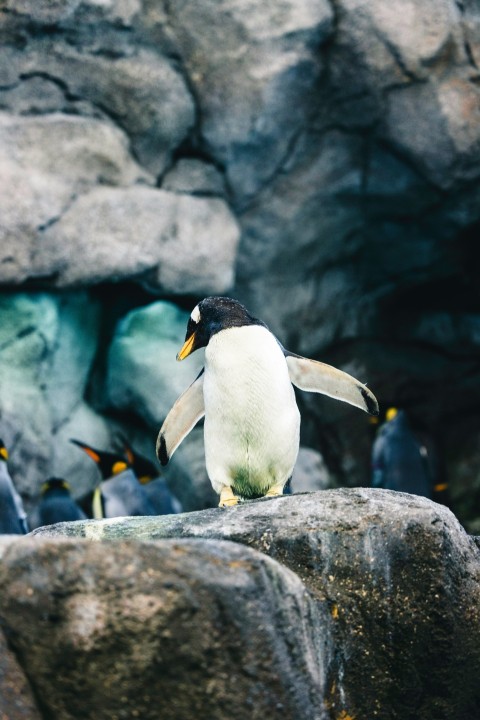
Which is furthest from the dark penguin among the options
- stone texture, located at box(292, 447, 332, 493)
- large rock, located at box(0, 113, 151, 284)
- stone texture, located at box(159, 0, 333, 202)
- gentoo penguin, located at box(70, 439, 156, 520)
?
large rock, located at box(0, 113, 151, 284)

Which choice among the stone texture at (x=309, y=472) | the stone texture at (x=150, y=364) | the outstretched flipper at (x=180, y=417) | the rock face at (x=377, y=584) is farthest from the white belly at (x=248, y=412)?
the stone texture at (x=309, y=472)

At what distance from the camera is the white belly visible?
12.8 feet

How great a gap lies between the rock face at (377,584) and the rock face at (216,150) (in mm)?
3281

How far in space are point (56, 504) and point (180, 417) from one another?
215 centimetres

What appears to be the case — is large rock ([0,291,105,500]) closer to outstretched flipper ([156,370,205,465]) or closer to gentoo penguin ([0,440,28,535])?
gentoo penguin ([0,440,28,535])

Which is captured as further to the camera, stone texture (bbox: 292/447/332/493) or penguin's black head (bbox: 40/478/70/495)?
stone texture (bbox: 292/447/332/493)

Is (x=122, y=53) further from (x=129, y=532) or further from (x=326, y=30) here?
(x=129, y=532)

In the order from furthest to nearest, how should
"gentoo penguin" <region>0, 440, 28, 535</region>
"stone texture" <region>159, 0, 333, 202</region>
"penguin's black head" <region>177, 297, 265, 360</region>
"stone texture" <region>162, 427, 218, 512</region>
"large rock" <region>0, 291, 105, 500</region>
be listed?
"stone texture" <region>162, 427, 218, 512</region>
"stone texture" <region>159, 0, 333, 202</region>
"large rock" <region>0, 291, 105, 500</region>
"gentoo penguin" <region>0, 440, 28, 535</region>
"penguin's black head" <region>177, 297, 265, 360</region>

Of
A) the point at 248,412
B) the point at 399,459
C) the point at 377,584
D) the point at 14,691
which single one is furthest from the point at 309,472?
the point at 14,691

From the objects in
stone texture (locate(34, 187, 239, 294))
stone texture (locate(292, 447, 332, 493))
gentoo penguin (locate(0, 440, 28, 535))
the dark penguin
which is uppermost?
stone texture (locate(34, 187, 239, 294))

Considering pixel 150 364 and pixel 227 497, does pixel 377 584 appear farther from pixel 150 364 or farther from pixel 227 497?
pixel 150 364

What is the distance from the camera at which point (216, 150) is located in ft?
21.2

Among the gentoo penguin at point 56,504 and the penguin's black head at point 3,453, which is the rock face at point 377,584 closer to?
the penguin's black head at point 3,453

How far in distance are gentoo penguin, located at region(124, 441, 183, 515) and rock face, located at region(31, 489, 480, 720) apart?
Result: 387 cm
